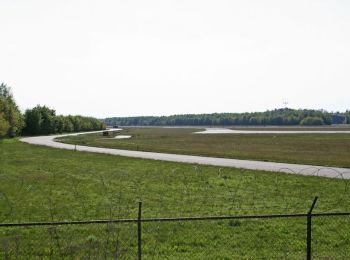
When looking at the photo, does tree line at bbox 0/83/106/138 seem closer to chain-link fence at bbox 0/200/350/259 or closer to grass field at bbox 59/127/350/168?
grass field at bbox 59/127/350/168

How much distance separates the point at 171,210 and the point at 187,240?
470cm

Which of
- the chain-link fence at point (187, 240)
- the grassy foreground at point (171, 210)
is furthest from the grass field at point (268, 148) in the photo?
the chain-link fence at point (187, 240)

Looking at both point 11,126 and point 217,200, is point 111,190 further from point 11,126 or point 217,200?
point 11,126

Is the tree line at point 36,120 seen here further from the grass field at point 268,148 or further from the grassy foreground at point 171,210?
the grassy foreground at point 171,210

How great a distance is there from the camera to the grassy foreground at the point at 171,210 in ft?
43.3

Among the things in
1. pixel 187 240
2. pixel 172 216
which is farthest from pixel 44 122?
pixel 187 240

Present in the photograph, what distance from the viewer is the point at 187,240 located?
46.5 ft

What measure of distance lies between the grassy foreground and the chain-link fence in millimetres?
34

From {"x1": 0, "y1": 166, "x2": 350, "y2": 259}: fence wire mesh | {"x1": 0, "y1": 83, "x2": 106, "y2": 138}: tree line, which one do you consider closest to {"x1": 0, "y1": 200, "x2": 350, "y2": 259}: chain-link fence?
{"x1": 0, "y1": 166, "x2": 350, "y2": 259}: fence wire mesh

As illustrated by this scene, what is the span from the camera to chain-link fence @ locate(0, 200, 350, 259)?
500 inches

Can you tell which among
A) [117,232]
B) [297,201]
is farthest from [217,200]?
[117,232]

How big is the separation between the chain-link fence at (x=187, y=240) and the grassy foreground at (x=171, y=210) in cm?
3

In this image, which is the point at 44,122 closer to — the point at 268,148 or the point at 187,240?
the point at 268,148

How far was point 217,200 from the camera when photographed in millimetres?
21578
